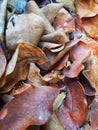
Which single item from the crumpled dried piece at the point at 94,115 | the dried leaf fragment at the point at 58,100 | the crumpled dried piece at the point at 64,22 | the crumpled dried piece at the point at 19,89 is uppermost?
the crumpled dried piece at the point at 64,22

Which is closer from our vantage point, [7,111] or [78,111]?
[7,111]

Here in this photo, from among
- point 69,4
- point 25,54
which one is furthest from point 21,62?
point 69,4

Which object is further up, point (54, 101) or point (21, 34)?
point (21, 34)

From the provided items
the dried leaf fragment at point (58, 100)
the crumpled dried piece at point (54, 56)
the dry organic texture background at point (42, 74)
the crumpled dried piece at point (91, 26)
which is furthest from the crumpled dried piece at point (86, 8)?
the dried leaf fragment at point (58, 100)

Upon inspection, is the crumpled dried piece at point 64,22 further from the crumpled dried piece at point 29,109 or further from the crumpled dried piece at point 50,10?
the crumpled dried piece at point 29,109

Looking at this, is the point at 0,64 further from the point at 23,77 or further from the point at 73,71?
the point at 73,71

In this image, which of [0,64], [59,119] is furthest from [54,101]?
→ [0,64]
